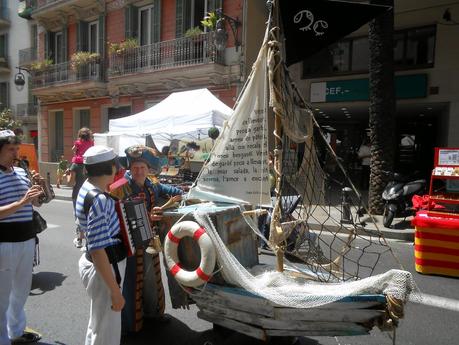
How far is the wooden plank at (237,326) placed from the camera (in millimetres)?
2754

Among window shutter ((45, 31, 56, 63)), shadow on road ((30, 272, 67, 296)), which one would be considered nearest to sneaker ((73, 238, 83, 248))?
shadow on road ((30, 272, 67, 296))

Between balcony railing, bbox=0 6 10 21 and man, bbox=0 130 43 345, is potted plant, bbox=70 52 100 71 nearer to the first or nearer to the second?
balcony railing, bbox=0 6 10 21

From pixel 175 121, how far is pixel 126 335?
706 centimetres

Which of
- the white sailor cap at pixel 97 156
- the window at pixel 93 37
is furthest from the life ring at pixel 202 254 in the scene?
the window at pixel 93 37

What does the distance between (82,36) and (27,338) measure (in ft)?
59.3

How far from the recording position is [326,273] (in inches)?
140

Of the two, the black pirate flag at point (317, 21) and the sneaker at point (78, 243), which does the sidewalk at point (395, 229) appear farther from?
the black pirate flag at point (317, 21)

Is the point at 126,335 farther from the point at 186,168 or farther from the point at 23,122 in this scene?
the point at 23,122

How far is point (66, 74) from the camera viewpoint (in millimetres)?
19000

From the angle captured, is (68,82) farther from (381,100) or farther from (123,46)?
(381,100)

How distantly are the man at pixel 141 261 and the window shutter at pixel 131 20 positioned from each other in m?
14.3

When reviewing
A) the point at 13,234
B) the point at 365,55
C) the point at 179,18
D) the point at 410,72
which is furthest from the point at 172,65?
the point at 13,234

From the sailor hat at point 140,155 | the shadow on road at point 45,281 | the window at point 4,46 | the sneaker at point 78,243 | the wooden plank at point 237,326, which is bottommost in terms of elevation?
the shadow on road at point 45,281

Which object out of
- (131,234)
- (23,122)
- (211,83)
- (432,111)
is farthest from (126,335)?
(23,122)
